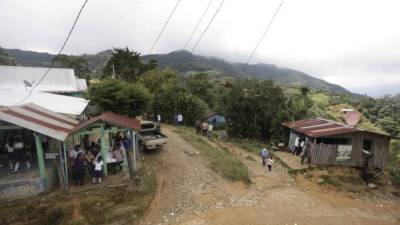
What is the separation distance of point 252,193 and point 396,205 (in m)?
8.96

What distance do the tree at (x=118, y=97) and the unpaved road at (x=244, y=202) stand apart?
509 cm

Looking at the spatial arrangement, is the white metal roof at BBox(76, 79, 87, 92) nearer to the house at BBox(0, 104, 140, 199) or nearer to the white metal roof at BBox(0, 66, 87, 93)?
the white metal roof at BBox(0, 66, 87, 93)

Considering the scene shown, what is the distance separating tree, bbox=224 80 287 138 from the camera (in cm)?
2762

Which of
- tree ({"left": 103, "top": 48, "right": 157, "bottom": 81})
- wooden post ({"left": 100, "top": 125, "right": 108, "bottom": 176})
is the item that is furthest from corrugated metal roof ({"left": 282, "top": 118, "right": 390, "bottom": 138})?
tree ({"left": 103, "top": 48, "right": 157, "bottom": 81})

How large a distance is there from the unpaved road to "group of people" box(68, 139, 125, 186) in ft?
8.18

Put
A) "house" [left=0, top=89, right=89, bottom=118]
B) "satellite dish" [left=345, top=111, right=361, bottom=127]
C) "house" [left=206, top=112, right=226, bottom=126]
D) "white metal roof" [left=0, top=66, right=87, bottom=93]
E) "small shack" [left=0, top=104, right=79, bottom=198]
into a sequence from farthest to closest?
A: "house" [left=206, top=112, right=226, bottom=126], "white metal roof" [left=0, top=66, right=87, bottom=93], "satellite dish" [left=345, top=111, right=361, bottom=127], "house" [left=0, top=89, right=89, bottom=118], "small shack" [left=0, top=104, right=79, bottom=198]

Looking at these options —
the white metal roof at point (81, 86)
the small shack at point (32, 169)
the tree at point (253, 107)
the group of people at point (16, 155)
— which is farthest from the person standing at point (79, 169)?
the white metal roof at point (81, 86)

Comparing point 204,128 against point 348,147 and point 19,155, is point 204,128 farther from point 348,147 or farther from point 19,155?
point 19,155

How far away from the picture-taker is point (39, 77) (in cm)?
2888

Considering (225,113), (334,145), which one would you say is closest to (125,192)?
(334,145)

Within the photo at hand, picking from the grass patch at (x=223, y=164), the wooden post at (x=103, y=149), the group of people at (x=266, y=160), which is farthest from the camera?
the group of people at (x=266, y=160)

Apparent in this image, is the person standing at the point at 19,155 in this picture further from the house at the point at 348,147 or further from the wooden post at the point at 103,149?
the house at the point at 348,147

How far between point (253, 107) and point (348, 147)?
10.7m

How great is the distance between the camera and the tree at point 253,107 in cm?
2762
